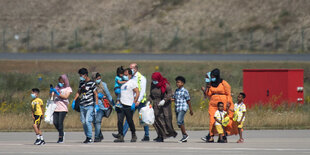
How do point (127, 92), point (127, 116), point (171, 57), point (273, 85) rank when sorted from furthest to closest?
point (171, 57) → point (273, 85) → point (127, 116) → point (127, 92)

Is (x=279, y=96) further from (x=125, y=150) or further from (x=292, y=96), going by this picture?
(x=125, y=150)

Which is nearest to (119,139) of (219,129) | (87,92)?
(87,92)

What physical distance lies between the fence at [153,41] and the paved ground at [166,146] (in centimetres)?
4170

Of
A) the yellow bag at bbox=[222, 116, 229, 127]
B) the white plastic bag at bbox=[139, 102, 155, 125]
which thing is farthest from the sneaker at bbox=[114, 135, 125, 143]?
the yellow bag at bbox=[222, 116, 229, 127]

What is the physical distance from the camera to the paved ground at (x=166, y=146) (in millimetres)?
14703

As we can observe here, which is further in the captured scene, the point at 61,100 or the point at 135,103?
the point at 135,103

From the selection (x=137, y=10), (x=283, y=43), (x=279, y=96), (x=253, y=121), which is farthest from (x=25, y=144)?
(x=137, y=10)

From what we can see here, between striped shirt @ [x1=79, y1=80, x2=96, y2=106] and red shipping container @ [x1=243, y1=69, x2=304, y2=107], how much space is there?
1251 cm

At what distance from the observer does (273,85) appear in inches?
1145

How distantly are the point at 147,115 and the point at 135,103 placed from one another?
429mm

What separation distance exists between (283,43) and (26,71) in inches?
947

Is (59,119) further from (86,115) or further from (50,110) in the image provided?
(86,115)

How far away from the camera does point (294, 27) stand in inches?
2564

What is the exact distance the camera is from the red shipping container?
94.9 feet
